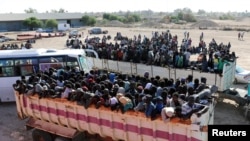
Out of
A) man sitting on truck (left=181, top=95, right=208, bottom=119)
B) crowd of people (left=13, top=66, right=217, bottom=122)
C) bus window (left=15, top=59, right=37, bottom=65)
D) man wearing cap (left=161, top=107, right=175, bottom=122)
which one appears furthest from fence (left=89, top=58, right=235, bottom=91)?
man wearing cap (left=161, top=107, right=175, bottom=122)

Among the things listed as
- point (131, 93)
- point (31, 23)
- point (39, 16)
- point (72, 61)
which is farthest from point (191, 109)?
point (39, 16)

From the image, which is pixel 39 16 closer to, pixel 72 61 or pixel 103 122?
pixel 72 61

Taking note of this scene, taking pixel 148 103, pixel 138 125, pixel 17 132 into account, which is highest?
pixel 148 103

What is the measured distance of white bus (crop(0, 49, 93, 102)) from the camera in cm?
1273

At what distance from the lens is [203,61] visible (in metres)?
12.8

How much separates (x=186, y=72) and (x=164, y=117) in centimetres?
601

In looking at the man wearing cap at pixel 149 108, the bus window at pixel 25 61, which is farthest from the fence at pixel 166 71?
the man wearing cap at pixel 149 108

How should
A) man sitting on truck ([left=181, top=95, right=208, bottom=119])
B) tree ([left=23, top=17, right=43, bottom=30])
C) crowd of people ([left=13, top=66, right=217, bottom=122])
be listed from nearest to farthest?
man sitting on truck ([left=181, top=95, right=208, bottom=119])
crowd of people ([left=13, top=66, right=217, bottom=122])
tree ([left=23, top=17, right=43, bottom=30])

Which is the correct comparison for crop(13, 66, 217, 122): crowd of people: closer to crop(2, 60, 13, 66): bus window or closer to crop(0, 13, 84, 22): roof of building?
crop(2, 60, 13, 66): bus window

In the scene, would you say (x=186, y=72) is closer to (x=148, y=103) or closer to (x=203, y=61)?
A: (x=203, y=61)

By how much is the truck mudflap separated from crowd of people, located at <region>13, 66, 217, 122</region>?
0.48 ft

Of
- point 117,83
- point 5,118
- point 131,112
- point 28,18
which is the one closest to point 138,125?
point 131,112

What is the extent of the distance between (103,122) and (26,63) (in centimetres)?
685

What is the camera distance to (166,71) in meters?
12.7
